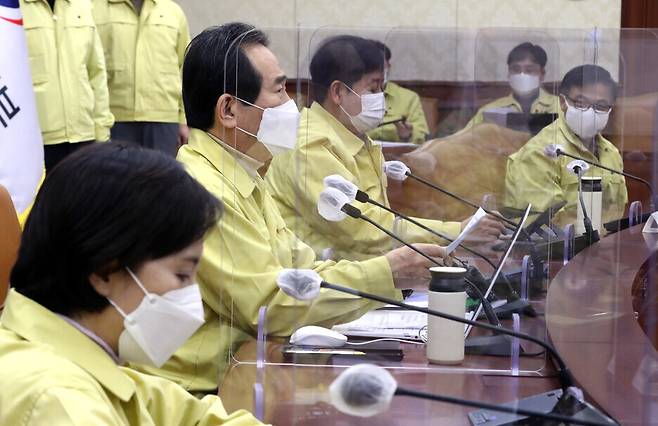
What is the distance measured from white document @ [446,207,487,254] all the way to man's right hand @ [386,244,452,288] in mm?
73

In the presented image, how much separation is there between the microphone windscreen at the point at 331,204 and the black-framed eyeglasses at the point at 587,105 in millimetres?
933

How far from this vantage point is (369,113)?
2.33 metres

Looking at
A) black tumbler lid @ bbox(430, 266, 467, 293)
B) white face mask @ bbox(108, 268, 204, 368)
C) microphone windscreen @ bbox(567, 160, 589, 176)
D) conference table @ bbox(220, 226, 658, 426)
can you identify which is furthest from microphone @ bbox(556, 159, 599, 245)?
white face mask @ bbox(108, 268, 204, 368)

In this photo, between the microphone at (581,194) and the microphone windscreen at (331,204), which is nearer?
the microphone windscreen at (331,204)

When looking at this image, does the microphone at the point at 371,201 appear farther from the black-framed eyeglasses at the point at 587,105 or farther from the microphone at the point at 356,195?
the black-framed eyeglasses at the point at 587,105

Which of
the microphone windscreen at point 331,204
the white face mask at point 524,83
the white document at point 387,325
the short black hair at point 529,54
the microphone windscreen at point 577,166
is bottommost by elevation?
the white document at point 387,325

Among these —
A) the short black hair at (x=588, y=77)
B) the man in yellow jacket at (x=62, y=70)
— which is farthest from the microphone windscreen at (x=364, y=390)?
the man in yellow jacket at (x=62, y=70)

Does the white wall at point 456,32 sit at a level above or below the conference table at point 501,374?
above

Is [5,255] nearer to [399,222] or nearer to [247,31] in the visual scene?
[247,31]

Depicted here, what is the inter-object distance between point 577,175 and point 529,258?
0.61 metres

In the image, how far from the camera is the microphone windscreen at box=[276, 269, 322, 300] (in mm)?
1620

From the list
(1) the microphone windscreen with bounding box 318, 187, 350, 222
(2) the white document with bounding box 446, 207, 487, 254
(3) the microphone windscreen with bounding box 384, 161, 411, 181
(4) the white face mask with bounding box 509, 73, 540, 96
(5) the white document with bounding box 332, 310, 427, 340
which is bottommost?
(5) the white document with bounding box 332, 310, 427, 340

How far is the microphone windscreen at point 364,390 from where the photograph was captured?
38.3 inches

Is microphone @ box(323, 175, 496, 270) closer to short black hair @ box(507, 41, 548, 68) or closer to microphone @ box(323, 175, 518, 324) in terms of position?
microphone @ box(323, 175, 518, 324)
